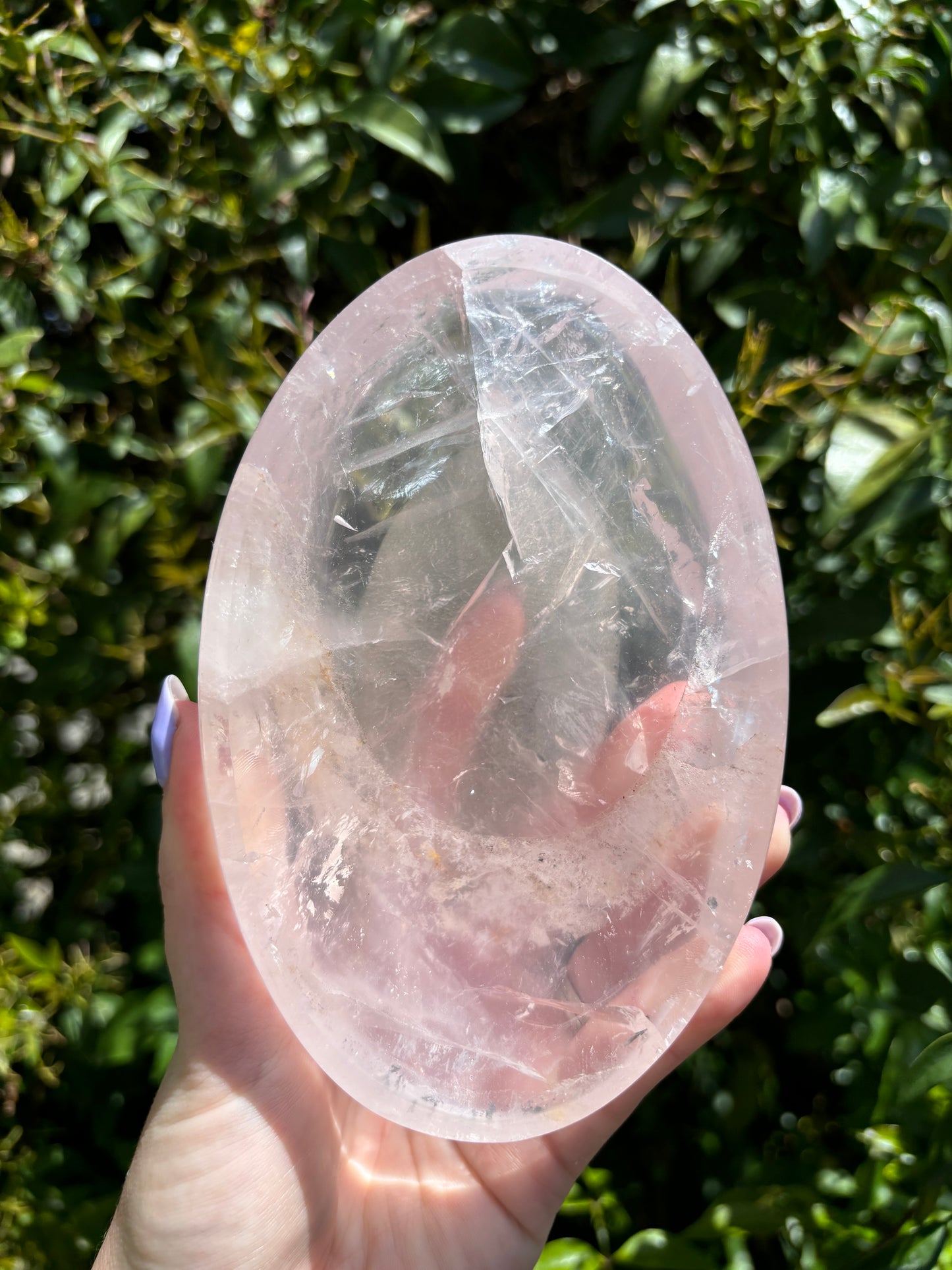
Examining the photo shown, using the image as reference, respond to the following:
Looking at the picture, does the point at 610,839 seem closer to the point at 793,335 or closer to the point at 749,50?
the point at 793,335

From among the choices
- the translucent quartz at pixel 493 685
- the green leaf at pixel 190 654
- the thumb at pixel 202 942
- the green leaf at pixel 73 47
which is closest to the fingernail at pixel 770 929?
the translucent quartz at pixel 493 685

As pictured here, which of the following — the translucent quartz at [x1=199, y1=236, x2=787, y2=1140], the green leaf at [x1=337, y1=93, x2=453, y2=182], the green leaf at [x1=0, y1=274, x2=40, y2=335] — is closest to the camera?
the translucent quartz at [x1=199, y1=236, x2=787, y2=1140]

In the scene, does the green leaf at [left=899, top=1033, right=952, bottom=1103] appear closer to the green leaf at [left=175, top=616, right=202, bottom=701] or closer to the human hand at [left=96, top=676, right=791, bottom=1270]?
the human hand at [left=96, top=676, right=791, bottom=1270]

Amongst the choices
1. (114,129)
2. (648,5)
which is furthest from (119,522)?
(648,5)

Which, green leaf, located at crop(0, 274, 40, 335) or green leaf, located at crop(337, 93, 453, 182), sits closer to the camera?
green leaf, located at crop(337, 93, 453, 182)

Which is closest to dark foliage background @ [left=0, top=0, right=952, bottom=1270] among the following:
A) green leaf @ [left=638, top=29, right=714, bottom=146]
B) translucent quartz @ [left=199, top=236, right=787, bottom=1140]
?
green leaf @ [left=638, top=29, right=714, bottom=146]

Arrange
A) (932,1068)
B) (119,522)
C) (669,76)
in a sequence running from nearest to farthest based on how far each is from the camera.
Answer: (932,1068)
(669,76)
(119,522)

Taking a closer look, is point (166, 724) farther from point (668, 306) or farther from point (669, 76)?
point (669, 76)

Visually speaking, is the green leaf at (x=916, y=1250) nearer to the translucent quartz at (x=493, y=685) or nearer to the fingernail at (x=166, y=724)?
the translucent quartz at (x=493, y=685)
